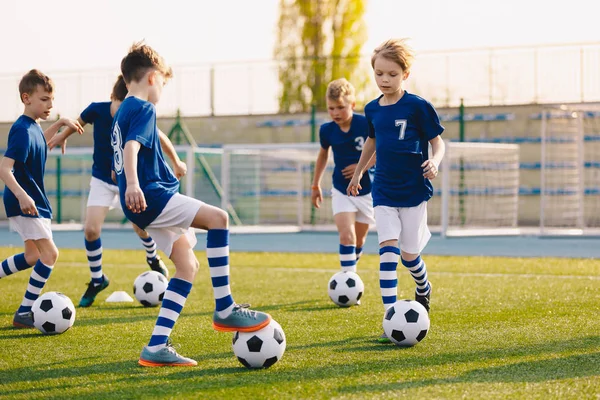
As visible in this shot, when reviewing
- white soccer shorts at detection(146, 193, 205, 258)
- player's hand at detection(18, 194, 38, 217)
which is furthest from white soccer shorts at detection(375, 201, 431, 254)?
player's hand at detection(18, 194, 38, 217)

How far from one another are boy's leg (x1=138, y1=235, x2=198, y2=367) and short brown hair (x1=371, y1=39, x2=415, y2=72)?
1.76 meters

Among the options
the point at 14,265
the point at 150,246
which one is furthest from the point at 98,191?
the point at 14,265

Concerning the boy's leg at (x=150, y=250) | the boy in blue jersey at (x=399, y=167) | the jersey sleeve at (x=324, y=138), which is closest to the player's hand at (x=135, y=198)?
the boy in blue jersey at (x=399, y=167)

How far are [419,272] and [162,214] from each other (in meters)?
2.04

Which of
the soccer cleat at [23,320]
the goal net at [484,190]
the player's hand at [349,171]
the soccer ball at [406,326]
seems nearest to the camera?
the soccer ball at [406,326]

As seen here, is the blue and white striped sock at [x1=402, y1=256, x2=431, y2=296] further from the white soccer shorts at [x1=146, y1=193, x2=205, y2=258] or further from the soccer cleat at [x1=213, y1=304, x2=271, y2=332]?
the white soccer shorts at [x1=146, y1=193, x2=205, y2=258]

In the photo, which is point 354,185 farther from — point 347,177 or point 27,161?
point 27,161

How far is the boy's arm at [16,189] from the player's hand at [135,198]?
1536 millimetres

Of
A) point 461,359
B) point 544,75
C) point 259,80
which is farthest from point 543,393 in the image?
point 259,80

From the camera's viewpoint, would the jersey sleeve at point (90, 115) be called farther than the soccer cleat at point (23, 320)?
Yes

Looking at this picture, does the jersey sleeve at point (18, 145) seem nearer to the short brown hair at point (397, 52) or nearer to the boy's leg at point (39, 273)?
the boy's leg at point (39, 273)

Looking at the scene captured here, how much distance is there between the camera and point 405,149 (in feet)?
17.7

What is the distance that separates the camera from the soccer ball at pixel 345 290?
6.59m

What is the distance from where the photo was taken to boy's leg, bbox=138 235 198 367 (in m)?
4.35
